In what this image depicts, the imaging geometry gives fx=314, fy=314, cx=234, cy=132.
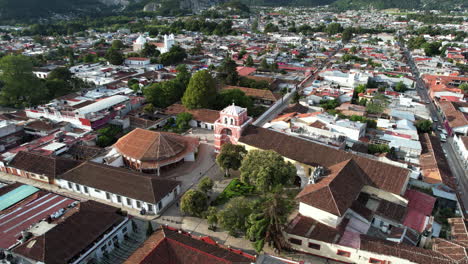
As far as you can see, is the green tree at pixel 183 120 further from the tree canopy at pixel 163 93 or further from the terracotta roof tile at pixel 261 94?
the terracotta roof tile at pixel 261 94

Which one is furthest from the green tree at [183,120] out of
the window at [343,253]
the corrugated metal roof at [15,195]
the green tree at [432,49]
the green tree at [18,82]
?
the green tree at [432,49]

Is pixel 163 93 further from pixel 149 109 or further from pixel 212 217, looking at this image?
pixel 212 217

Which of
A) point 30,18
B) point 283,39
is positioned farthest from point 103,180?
point 30,18

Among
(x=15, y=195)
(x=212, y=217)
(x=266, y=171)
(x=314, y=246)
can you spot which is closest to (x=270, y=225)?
(x=314, y=246)

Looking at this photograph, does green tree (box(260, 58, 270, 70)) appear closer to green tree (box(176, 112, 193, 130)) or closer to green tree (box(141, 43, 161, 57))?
green tree (box(141, 43, 161, 57))

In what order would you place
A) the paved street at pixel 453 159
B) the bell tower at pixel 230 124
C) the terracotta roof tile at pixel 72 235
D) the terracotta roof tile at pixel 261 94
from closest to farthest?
the terracotta roof tile at pixel 72 235 → the paved street at pixel 453 159 → the bell tower at pixel 230 124 → the terracotta roof tile at pixel 261 94

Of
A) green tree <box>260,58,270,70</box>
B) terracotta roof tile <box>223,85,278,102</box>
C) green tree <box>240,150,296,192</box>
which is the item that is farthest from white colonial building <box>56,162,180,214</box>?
green tree <box>260,58,270,70</box>
